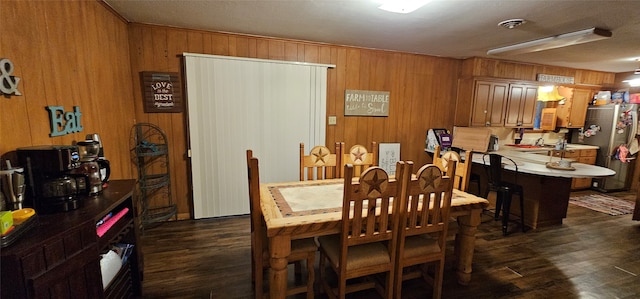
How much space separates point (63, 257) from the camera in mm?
1185

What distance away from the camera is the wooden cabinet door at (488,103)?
13.9 feet

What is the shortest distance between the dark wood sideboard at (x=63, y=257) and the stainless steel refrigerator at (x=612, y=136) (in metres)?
7.10

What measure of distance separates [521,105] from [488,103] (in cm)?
78

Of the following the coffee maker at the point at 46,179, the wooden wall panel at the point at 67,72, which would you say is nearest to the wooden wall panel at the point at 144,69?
the wooden wall panel at the point at 67,72

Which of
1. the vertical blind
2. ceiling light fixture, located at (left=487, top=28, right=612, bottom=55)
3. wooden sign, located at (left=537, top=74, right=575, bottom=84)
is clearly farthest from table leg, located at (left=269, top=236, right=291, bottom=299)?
wooden sign, located at (left=537, top=74, right=575, bottom=84)

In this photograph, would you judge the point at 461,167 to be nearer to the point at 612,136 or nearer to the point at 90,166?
the point at 90,166

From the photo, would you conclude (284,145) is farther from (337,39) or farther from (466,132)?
(466,132)

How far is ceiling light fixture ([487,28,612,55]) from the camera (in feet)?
8.64

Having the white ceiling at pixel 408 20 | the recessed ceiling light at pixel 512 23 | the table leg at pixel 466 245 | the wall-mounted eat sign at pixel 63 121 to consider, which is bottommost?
the table leg at pixel 466 245

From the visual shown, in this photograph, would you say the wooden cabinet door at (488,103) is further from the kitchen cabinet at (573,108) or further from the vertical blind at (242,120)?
the vertical blind at (242,120)

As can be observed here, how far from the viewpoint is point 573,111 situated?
5168 millimetres

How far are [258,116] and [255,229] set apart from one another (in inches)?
74.3

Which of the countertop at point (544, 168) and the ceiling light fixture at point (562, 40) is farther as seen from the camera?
the countertop at point (544, 168)

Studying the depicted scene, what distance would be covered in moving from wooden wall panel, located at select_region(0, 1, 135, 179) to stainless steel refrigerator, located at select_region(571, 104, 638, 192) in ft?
24.2
